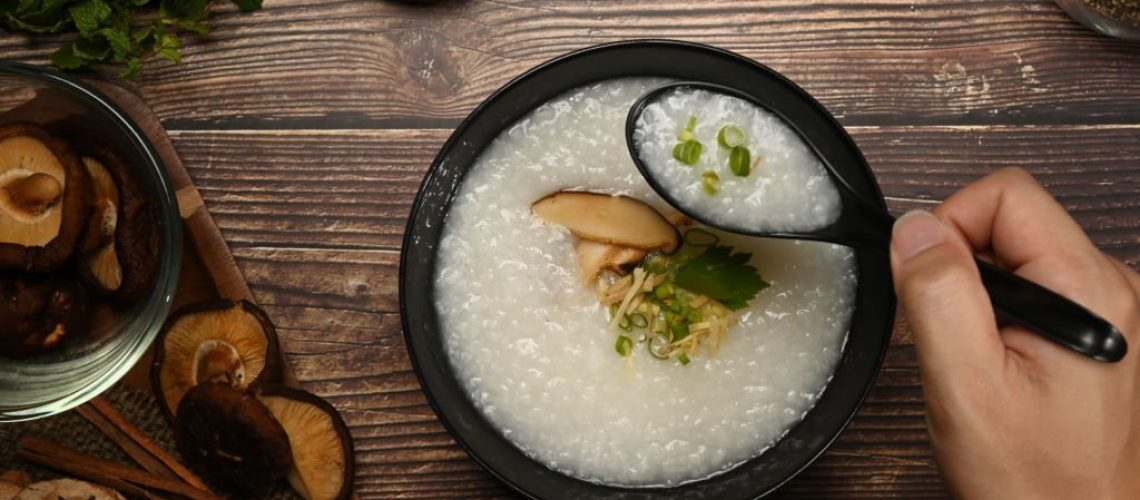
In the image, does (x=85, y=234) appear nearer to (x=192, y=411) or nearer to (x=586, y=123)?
(x=192, y=411)

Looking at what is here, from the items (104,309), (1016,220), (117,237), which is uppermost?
(1016,220)

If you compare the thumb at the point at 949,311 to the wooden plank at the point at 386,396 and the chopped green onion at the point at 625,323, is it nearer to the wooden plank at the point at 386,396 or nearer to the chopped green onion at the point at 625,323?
the chopped green onion at the point at 625,323

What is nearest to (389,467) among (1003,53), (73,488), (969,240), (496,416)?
(496,416)

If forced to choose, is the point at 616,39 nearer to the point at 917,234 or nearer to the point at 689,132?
the point at 689,132

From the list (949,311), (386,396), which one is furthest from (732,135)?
(386,396)

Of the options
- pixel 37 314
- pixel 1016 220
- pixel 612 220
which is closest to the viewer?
pixel 1016 220

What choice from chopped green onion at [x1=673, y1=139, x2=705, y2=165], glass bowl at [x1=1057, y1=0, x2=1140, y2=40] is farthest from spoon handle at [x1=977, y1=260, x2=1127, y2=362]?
glass bowl at [x1=1057, y1=0, x2=1140, y2=40]

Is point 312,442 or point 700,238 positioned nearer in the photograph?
point 700,238
